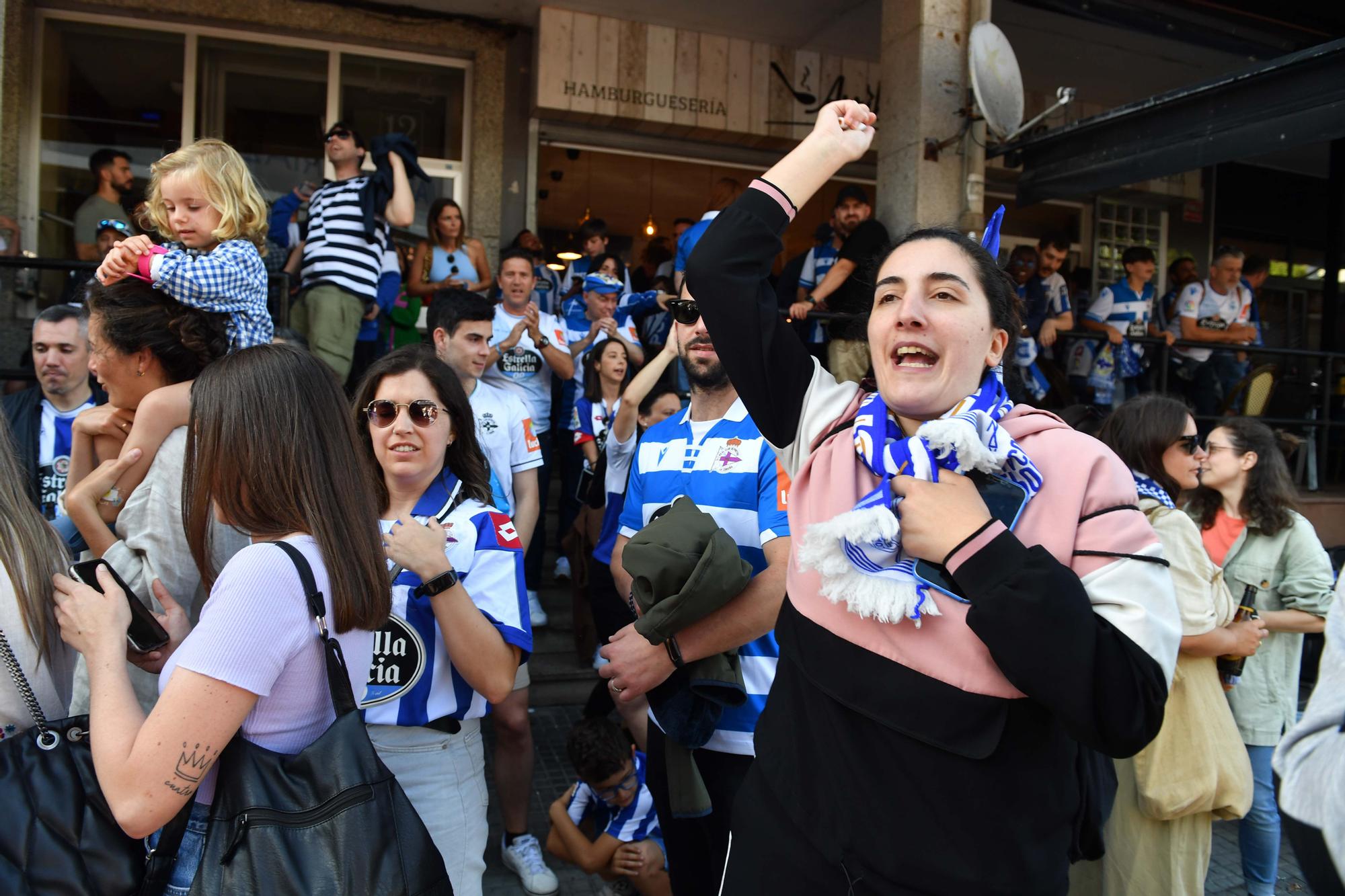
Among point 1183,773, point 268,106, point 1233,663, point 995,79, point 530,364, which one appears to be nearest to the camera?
point 1183,773

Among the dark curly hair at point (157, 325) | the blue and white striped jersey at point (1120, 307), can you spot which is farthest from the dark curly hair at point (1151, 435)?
the blue and white striped jersey at point (1120, 307)

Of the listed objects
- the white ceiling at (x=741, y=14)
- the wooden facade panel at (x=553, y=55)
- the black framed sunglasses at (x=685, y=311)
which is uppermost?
the white ceiling at (x=741, y=14)

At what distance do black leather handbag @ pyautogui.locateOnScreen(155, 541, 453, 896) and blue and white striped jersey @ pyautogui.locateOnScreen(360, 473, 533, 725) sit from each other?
53 cm

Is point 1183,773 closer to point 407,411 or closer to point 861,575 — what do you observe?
point 861,575

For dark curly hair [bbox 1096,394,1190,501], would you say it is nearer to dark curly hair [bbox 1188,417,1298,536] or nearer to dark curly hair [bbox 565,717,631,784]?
dark curly hair [bbox 1188,417,1298,536]

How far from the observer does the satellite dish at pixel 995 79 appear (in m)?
6.51

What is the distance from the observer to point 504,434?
4301mm

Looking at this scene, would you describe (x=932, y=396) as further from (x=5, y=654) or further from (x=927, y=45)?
(x=927, y=45)

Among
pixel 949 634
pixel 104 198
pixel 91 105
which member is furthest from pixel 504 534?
pixel 91 105

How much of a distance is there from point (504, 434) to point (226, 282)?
1.82 meters

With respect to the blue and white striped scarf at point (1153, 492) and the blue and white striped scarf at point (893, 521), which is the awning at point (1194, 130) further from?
the blue and white striped scarf at point (893, 521)

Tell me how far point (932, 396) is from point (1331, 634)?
0.69 meters

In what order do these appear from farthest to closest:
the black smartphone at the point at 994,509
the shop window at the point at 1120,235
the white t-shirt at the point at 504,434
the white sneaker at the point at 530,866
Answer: the shop window at the point at 1120,235 → the white t-shirt at the point at 504,434 → the white sneaker at the point at 530,866 → the black smartphone at the point at 994,509

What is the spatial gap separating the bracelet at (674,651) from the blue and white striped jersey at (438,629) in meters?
0.36
